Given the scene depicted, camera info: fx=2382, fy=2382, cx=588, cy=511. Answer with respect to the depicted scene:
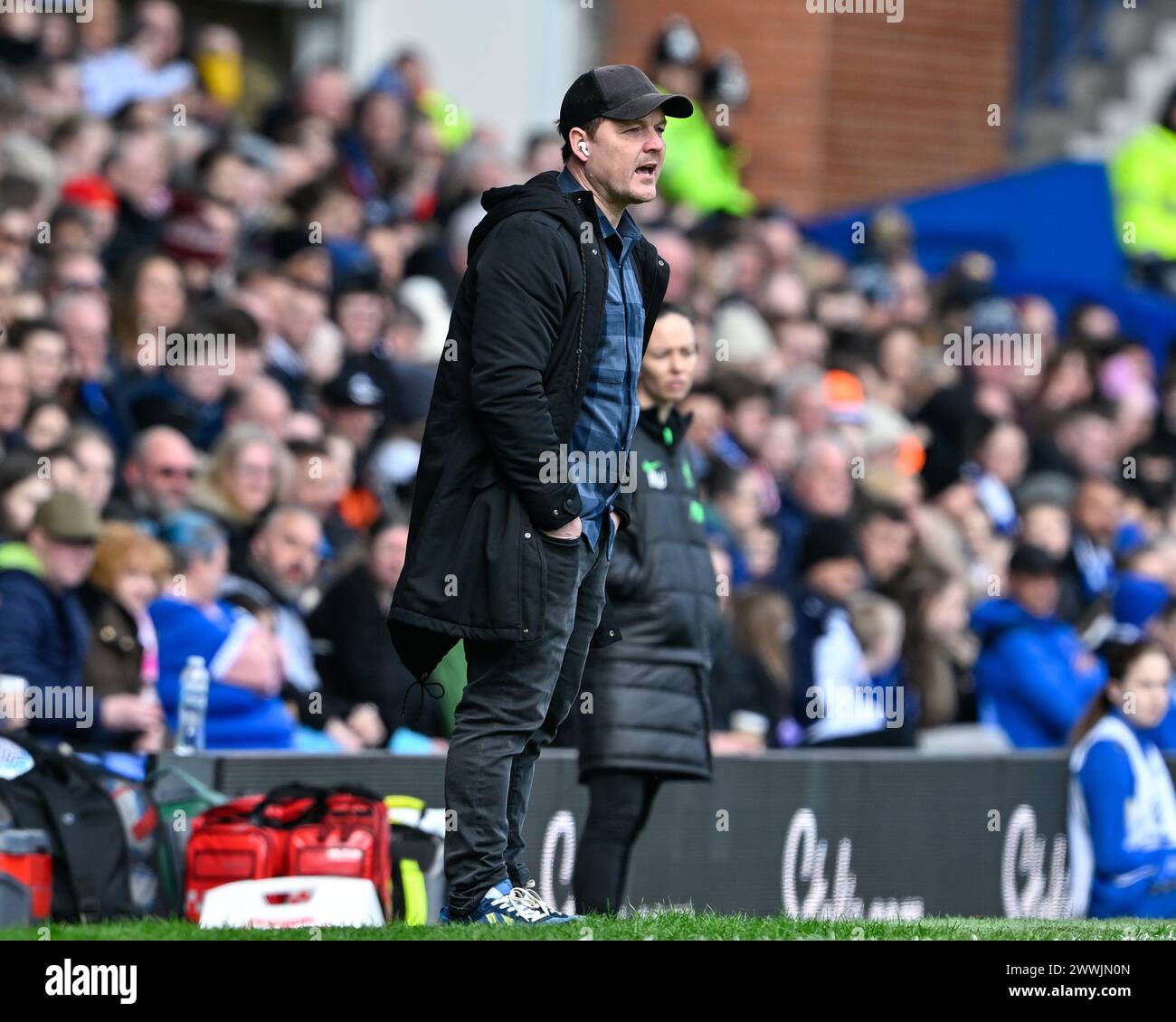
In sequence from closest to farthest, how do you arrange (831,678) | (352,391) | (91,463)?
1. (91,463)
2. (831,678)
3. (352,391)

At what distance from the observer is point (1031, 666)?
10.6 m

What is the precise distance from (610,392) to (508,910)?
1.31 metres

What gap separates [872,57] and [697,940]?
617 inches

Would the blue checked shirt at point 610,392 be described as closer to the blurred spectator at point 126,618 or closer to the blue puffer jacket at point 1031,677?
the blurred spectator at point 126,618

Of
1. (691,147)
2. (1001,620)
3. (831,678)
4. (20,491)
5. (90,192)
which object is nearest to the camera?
(20,491)

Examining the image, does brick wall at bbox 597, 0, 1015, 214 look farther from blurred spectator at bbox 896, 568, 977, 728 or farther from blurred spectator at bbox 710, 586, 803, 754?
blurred spectator at bbox 710, 586, 803, 754

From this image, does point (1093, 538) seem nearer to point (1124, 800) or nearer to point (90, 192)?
point (1124, 800)

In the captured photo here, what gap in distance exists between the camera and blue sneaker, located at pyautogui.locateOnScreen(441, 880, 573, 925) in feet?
18.9

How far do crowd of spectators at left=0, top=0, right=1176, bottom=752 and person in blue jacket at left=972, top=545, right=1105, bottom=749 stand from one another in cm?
2

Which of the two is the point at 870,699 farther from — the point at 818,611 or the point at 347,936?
the point at 347,936

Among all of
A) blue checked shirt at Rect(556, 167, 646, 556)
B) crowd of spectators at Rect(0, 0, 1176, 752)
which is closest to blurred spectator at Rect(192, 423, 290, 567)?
crowd of spectators at Rect(0, 0, 1176, 752)

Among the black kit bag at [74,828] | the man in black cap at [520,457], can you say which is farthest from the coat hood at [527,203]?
the black kit bag at [74,828]

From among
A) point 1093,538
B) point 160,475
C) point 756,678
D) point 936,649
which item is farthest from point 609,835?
point 1093,538

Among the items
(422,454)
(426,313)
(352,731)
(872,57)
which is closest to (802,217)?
(872,57)
